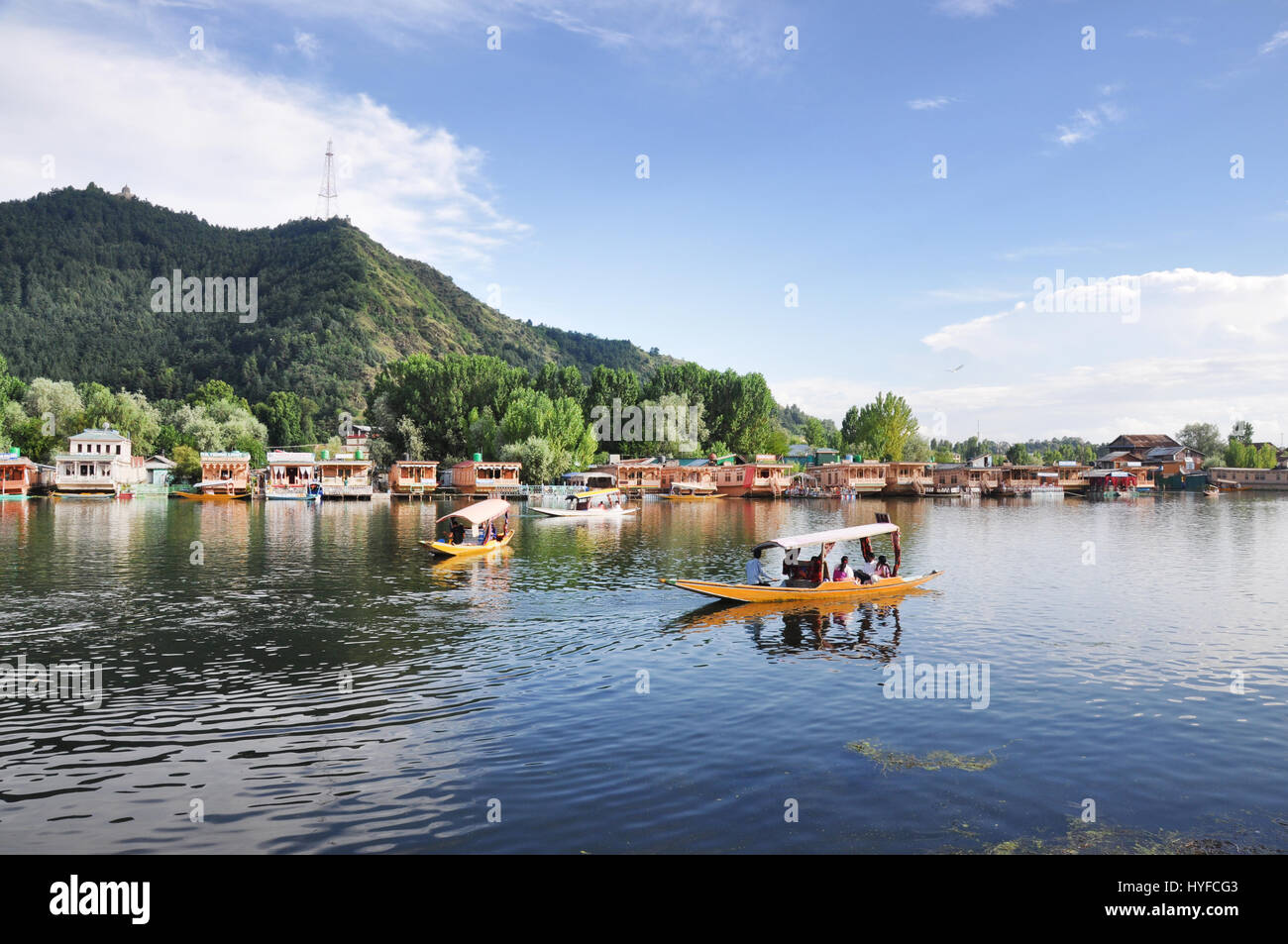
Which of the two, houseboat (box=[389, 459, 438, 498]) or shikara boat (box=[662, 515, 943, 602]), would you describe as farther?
houseboat (box=[389, 459, 438, 498])

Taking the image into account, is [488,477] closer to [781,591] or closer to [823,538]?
[823,538]

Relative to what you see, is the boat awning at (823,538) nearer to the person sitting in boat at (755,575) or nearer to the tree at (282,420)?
the person sitting in boat at (755,575)

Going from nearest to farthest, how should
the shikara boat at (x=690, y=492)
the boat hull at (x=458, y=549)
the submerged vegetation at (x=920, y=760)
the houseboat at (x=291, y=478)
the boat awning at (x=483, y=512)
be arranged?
1. the submerged vegetation at (x=920, y=760)
2. the boat hull at (x=458, y=549)
3. the boat awning at (x=483, y=512)
4. the houseboat at (x=291, y=478)
5. the shikara boat at (x=690, y=492)

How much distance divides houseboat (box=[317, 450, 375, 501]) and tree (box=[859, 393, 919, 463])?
9076 centimetres

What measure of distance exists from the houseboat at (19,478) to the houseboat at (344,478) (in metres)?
34.1

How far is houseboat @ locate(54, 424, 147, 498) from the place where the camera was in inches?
3878

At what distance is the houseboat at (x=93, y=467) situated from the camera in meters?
98.5

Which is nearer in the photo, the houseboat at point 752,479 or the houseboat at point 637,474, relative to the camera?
the houseboat at point 637,474

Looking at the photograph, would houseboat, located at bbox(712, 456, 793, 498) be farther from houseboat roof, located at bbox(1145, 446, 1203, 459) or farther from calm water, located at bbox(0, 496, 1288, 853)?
houseboat roof, located at bbox(1145, 446, 1203, 459)

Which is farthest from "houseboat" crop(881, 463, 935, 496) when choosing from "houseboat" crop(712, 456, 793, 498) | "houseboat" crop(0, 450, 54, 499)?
→ "houseboat" crop(0, 450, 54, 499)

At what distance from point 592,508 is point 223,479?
183 ft

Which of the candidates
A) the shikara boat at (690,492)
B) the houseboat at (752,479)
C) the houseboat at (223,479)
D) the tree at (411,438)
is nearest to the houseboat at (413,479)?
the tree at (411,438)
